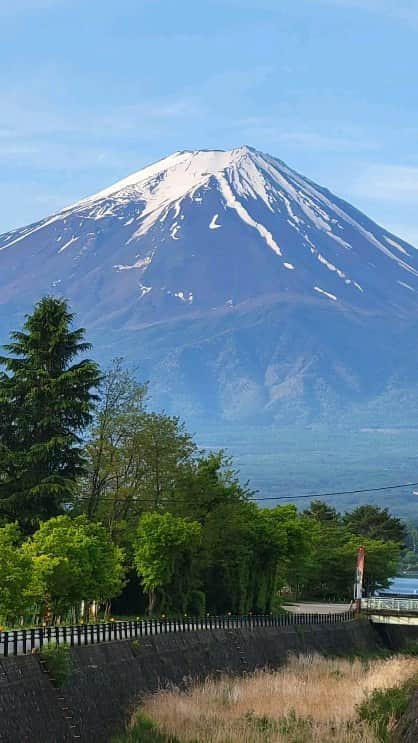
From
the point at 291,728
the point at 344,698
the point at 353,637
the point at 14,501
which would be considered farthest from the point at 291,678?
the point at 353,637

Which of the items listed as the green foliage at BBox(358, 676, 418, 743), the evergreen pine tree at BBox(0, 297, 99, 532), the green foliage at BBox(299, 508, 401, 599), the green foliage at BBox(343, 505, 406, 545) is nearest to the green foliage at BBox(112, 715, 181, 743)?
the green foliage at BBox(358, 676, 418, 743)

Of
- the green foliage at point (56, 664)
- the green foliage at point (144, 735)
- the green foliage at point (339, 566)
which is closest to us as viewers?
the green foliage at point (56, 664)

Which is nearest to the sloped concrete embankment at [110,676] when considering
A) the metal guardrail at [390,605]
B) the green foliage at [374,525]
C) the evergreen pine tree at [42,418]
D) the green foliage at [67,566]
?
the green foliage at [67,566]

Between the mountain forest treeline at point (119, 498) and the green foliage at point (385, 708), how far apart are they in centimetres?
1522

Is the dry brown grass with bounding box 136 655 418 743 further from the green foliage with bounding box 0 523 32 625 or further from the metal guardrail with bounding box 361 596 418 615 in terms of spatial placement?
the metal guardrail with bounding box 361 596 418 615

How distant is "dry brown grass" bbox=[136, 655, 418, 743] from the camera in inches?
1971

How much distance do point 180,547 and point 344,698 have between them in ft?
76.5

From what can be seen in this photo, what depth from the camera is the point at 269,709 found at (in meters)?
54.8

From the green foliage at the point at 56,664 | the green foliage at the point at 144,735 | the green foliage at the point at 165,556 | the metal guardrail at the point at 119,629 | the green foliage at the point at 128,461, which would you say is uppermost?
the green foliage at the point at 128,461

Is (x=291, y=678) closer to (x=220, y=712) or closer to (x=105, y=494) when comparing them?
(x=220, y=712)

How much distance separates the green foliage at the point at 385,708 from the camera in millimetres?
50500

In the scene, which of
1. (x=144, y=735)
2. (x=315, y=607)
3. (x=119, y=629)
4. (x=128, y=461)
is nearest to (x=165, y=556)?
(x=128, y=461)

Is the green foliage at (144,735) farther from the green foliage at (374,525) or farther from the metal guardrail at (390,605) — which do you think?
the green foliage at (374,525)

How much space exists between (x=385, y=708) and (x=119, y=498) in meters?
37.9
